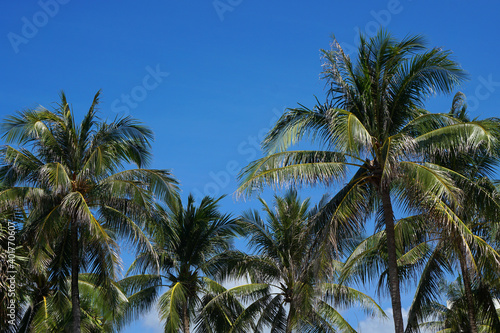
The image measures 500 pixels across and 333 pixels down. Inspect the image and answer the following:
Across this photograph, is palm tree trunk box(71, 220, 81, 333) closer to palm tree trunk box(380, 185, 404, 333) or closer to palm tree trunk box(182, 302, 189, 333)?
palm tree trunk box(182, 302, 189, 333)

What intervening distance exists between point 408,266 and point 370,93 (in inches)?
235

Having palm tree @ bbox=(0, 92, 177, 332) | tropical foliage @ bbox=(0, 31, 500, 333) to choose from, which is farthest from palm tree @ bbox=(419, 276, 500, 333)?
palm tree @ bbox=(0, 92, 177, 332)

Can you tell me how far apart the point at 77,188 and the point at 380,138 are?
7906 mm

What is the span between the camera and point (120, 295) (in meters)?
21.4

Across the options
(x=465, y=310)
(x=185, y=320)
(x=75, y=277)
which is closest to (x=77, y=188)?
(x=75, y=277)

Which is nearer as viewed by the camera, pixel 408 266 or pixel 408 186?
pixel 408 186

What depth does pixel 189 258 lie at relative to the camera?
23.2 meters

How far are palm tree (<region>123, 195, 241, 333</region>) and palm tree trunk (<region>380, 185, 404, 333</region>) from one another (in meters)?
9.23

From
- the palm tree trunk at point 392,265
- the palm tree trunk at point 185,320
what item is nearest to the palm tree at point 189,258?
Result: the palm tree trunk at point 185,320

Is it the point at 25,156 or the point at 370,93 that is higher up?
the point at 370,93

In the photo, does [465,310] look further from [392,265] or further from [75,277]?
[75,277]

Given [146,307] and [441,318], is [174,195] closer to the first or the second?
[146,307]

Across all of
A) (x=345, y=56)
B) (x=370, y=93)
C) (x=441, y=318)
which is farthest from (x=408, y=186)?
(x=441, y=318)

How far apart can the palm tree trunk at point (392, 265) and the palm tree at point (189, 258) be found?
9.23 m
